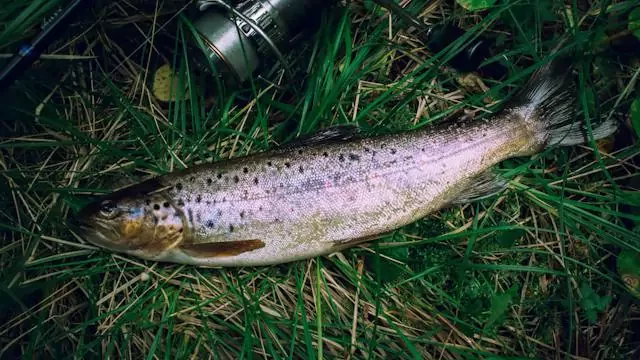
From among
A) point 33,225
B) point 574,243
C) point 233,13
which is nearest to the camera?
point 233,13

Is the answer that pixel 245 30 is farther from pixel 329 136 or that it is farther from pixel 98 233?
pixel 98 233

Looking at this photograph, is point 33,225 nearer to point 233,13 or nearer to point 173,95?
point 173,95

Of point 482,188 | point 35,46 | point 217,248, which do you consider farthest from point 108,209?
point 482,188

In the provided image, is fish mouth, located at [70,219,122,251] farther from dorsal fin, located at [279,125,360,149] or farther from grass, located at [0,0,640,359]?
dorsal fin, located at [279,125,360,149]

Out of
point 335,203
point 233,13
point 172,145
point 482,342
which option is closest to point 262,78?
point 233,13

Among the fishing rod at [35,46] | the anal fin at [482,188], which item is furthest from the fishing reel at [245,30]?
the anal fin at [482,188]
